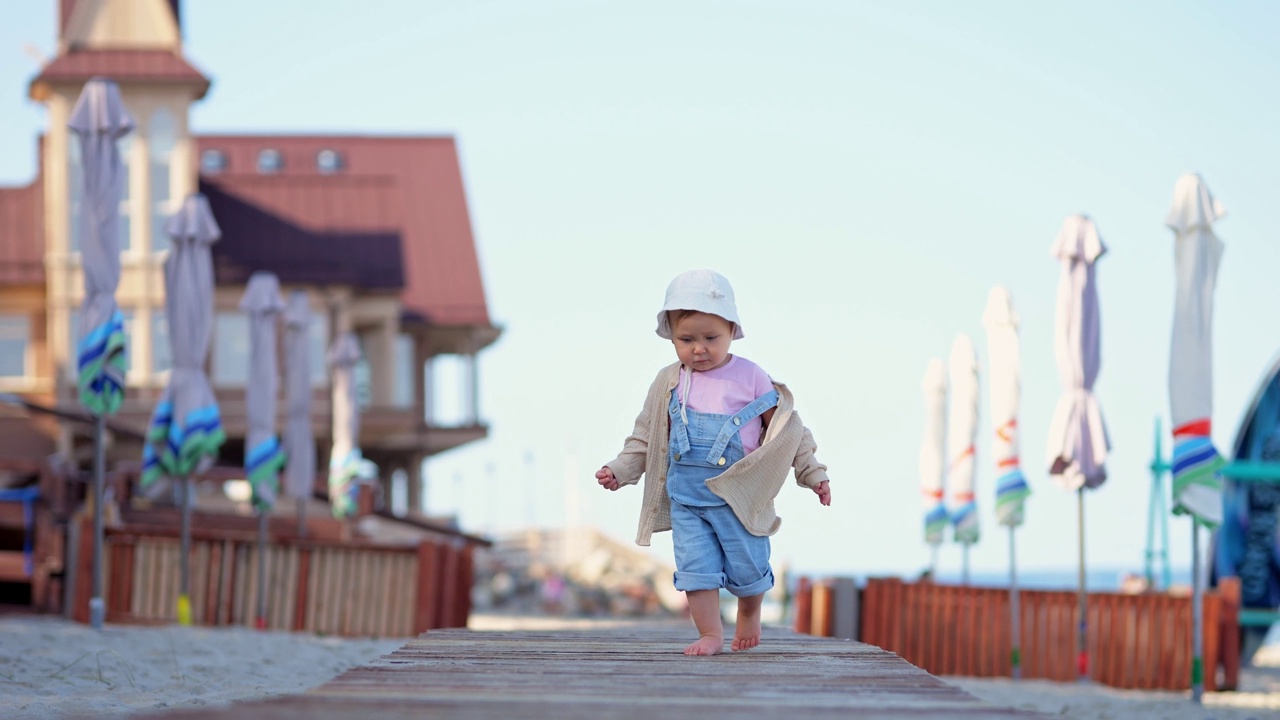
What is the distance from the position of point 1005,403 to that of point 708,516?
486 inches

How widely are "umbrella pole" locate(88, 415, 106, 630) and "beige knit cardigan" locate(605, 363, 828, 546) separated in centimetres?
879

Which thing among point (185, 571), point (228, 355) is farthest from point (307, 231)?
point (185, 571)

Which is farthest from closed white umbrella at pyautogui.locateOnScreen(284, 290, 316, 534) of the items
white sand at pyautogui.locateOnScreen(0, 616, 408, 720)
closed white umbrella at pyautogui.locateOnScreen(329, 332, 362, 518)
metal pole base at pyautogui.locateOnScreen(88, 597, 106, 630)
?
white sand at pyautogui.locateOnScreen(0, 616, 408, 720)

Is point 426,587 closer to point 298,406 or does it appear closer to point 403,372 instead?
point 298,406

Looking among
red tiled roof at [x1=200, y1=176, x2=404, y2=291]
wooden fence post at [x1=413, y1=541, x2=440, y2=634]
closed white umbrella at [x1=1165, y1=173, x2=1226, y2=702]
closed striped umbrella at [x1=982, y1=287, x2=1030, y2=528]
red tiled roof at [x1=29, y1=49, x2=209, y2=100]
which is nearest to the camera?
closed white umbrella at [x1=1165, y1=173, x2=1226, y2=702]

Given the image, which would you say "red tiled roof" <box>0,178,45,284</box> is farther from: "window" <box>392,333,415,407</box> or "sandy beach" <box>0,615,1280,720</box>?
"sandy beach" <box>0,615,1280,720</box>

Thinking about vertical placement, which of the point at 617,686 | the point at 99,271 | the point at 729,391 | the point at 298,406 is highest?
the point at 99,271

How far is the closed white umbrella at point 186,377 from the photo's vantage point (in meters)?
17.5

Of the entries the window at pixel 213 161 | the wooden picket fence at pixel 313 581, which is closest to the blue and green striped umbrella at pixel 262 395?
the wooden picket fence at pixel 313 581

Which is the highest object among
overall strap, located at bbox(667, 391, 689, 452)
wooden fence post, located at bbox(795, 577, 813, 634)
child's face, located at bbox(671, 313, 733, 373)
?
child's face, located at bbox(671, 313, 733, 373)

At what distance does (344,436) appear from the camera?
1051 inches

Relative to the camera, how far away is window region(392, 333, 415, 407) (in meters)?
39.3

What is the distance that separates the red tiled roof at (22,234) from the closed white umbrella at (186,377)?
57.7ft

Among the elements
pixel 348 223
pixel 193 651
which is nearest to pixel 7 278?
pixel 348 223
